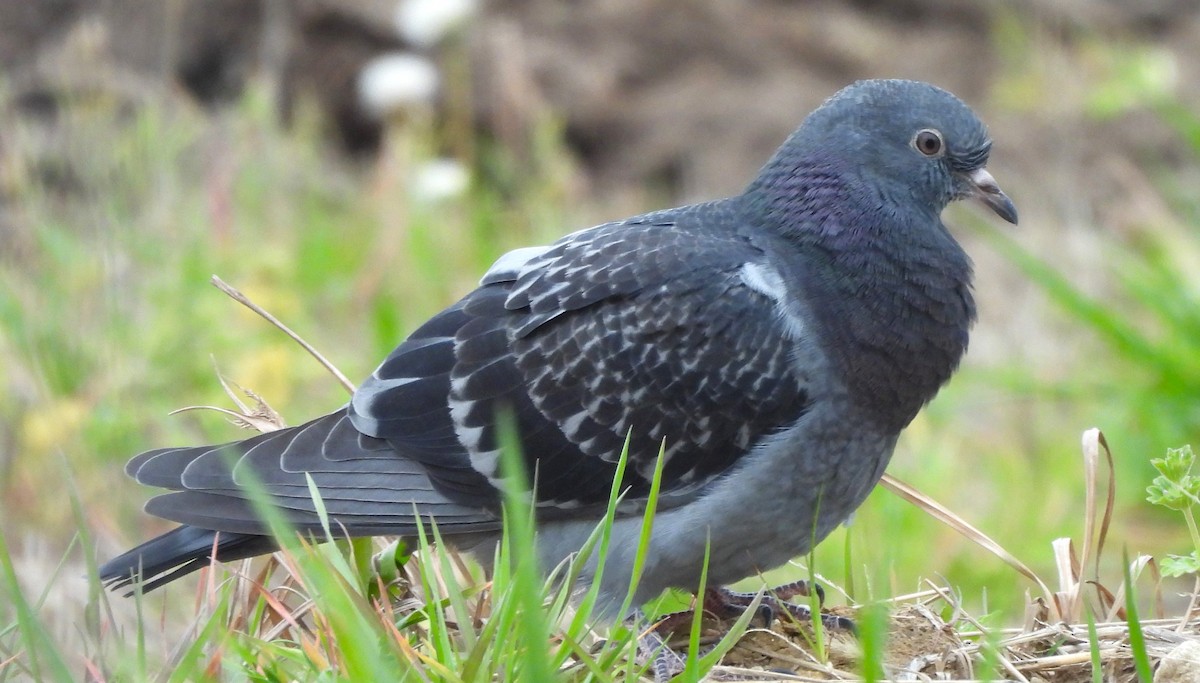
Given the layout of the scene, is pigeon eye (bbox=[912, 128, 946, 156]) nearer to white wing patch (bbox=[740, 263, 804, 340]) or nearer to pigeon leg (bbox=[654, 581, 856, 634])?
white wing patch (bbox=[740, 263, 804, 340])

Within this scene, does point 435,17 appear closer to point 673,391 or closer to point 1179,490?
point 673,391

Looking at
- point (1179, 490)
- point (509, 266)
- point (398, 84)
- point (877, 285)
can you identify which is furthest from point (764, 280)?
point (398, 84)

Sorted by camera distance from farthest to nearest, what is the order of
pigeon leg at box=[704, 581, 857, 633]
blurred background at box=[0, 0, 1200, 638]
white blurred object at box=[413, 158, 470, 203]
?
white blurred object at box=[413, 158, 470, 203] → blurred background at box=[0, 0, 1200, 638] → pigeon leg at box=[704, 581, 857, 633]

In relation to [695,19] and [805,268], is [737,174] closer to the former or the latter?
[695,19]

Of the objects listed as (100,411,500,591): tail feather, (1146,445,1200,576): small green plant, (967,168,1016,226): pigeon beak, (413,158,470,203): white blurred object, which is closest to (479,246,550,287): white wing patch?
(100,411,500,591): tail feather

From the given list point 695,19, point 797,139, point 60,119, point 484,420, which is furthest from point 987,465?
point 60,119

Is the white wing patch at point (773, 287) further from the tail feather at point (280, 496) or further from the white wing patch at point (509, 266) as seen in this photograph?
the tail feather at point (280, 496)

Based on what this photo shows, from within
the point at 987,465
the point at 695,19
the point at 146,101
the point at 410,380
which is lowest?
the point at 987,465
